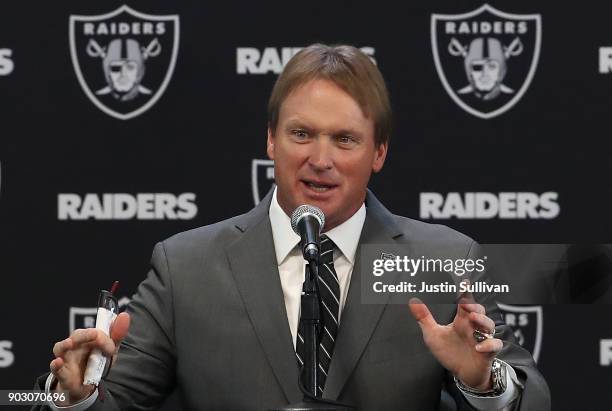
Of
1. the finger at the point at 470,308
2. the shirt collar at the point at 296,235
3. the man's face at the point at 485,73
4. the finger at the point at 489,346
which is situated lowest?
the finger at the point at 489,346

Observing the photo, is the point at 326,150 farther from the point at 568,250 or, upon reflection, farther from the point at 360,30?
the point at 360,30

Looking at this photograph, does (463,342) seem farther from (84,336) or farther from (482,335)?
(84,336)

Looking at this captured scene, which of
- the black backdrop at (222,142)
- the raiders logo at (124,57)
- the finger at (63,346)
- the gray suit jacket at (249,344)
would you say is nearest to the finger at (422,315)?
the gray suit jacket at (249,344)

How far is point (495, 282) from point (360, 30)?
156 cm

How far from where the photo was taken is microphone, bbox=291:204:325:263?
2091mm

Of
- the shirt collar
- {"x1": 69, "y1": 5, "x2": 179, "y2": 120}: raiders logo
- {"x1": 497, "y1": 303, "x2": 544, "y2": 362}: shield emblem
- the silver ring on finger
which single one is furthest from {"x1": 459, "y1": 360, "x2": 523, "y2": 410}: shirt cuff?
{"x1": 69, "y1": 5, "x2": 179, "y2": 120}: raiders logo

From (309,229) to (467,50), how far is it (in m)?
1.70

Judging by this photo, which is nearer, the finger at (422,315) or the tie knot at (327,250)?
the finger at (422,315)

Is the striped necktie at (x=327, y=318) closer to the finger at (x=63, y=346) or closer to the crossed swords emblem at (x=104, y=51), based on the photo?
the finger at (x=63, y=346)

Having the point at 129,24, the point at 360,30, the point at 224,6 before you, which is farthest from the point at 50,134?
the point at 360,30

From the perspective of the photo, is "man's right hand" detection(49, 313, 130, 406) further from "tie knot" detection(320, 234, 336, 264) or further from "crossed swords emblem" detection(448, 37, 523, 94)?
"crossed swords emblem" detection(448, 37, 523, 94)

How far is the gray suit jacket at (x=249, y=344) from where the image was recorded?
8.40 ft

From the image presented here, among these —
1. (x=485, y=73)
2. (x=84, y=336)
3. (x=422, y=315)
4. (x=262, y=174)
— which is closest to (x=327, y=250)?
(x=422, y=315)

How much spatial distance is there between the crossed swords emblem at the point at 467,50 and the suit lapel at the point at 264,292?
1.12 metres
